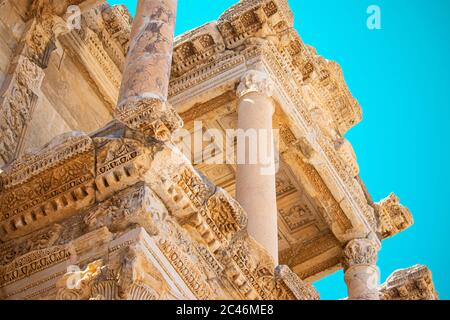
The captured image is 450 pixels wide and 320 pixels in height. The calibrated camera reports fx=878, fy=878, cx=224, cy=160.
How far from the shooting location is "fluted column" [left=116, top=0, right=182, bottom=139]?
9016mm

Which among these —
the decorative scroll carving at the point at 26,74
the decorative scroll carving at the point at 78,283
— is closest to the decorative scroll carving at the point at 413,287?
the decorative scroll carving at the point at 26,74

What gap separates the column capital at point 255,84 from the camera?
15.7 m

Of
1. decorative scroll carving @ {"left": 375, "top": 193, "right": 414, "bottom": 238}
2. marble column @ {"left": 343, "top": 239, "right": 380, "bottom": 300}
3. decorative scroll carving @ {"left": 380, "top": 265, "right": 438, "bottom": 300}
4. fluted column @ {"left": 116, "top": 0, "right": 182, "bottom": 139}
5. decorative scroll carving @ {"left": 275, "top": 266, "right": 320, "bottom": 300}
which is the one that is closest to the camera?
fluted column @ {"left": 116, "top": 0, "right": 182, "bottom": 139}

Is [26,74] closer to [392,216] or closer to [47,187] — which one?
[47,187]

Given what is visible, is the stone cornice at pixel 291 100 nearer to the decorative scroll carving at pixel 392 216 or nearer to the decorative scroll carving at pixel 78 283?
the decorative scroll carving at pixel 392 216

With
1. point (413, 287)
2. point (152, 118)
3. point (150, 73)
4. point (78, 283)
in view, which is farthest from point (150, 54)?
point (413, 287)

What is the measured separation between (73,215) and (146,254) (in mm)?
1404

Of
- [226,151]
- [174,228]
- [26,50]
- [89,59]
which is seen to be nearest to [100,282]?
[174,228]

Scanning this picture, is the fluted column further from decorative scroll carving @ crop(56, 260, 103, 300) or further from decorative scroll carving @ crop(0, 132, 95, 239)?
decorative scroll carving @ crop(56, 260, 103, 300)

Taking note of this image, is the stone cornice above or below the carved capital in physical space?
above

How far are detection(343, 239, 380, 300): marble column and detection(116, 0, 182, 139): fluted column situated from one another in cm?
721

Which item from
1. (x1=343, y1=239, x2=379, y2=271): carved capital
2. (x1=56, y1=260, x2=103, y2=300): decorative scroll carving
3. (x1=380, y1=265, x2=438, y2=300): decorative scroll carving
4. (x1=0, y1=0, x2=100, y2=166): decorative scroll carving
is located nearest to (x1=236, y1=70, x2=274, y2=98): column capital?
(x1=0, y1=0, x2=100, y2=166): decorative scroll carving

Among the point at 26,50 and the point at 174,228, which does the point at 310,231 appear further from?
the point at 174,228

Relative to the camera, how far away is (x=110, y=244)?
8062mm
